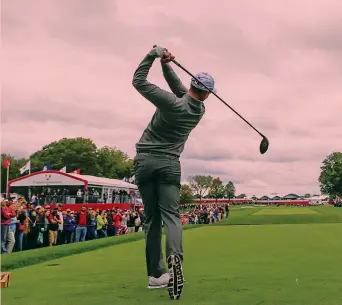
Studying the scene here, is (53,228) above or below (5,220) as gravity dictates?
below

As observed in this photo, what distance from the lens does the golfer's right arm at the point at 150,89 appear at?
5.23m

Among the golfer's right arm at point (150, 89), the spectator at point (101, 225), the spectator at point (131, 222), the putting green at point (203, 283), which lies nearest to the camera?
the putting green at point (203, 283)

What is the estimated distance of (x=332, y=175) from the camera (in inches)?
6309

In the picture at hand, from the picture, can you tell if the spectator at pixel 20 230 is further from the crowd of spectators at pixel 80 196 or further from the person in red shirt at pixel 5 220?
the crowd of spectators at pixel 80 196

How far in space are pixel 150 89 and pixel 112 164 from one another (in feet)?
394

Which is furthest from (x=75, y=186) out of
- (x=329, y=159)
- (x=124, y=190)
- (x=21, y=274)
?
(x=329, y=159)

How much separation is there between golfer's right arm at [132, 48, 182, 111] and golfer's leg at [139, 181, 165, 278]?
881mm

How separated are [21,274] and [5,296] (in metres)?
2.37

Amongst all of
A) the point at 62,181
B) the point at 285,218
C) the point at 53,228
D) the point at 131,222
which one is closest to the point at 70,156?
the point at 62,181

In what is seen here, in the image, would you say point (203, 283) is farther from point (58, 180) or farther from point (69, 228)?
point (58, 180)

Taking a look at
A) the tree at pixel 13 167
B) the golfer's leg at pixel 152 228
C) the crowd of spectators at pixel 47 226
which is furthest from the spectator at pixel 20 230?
the tree at pixel 13 167

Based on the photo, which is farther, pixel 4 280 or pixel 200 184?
pixel 200 184

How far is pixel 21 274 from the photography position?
7.33 meters

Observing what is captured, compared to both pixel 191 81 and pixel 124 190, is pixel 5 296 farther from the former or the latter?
pixel 124 190
